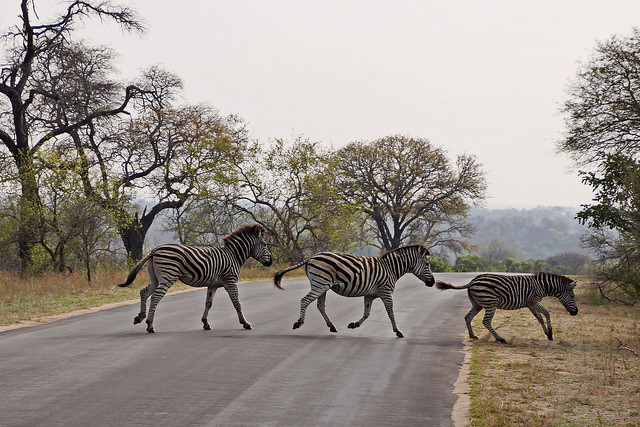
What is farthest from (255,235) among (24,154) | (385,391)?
(24,154)

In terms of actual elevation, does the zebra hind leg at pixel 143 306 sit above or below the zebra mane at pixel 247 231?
below

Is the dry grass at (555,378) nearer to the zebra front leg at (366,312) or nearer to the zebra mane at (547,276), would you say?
the zebra mane at (547,276)

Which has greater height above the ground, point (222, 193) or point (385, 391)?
point (222, 193)

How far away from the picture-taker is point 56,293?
23594mm

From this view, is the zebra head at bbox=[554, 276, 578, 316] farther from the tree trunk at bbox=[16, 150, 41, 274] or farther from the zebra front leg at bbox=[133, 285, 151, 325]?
the tree trunk at bbox=[16, 150, 41, 274]

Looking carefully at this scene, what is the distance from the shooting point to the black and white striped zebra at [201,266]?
14453 millimetres

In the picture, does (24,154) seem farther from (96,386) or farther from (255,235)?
(96,386)

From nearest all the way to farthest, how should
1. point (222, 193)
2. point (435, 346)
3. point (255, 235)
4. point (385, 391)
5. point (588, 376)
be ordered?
point (385, 391) → point (588, 376) → point (435, 346) → point (255, 235) → point (222, 193)

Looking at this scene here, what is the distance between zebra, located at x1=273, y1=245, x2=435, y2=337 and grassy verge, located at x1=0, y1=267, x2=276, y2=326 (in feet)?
22.2

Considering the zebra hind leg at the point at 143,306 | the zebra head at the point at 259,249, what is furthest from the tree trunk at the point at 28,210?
the zebra hind leg at the point at 143,306

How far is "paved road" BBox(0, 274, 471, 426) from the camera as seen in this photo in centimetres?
803

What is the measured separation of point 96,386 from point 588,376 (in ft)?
24.1

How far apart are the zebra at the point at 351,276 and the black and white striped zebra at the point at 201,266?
3.44 ft

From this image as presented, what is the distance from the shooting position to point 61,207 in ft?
96.5
